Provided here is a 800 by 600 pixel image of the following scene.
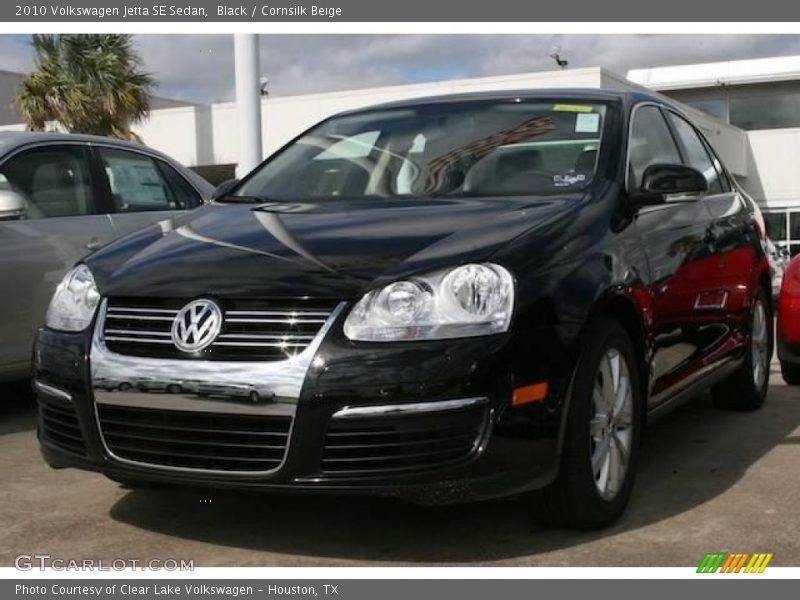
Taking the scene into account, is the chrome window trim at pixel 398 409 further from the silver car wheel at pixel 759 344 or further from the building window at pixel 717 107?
the building window at pixel 717 107

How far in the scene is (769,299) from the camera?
6.16 m

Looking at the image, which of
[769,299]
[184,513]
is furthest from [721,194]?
[184,513]

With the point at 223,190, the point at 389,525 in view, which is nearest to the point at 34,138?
the point at 223,190

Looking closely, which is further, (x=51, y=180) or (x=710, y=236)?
(x=51, y=180)

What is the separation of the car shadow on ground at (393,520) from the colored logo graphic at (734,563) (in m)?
0.37

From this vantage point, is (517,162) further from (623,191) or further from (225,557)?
(225,557)

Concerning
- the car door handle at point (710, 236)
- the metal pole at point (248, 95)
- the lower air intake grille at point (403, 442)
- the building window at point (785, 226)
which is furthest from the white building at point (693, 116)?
the lower air intake grille at point (403, 442)

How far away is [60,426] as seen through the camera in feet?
11.5

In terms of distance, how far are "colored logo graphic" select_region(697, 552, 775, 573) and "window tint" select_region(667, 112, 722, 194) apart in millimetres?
2306

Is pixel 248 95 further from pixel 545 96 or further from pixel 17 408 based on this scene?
pixel 545 96

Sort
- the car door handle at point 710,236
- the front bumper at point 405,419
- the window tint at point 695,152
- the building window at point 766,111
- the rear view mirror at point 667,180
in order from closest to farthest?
1. the front bumper at point 405,419
2. the rear view mirror at point 667,180
3. the car door handle at point 710,236
4. the window tint at point 695,152
5. the building window at point 766,111

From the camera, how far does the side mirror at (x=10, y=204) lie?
5309mm

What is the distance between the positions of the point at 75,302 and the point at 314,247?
2.85 feet
